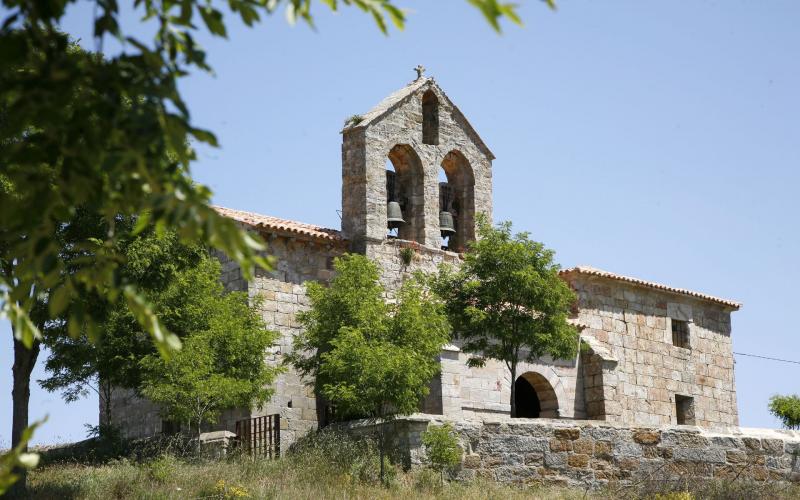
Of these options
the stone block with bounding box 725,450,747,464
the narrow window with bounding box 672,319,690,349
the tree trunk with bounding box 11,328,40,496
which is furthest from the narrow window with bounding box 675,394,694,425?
the tree trunk with bounding box 11,328,40,496

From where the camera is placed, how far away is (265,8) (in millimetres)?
4602

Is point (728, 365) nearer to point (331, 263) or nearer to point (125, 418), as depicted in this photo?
point (331, 263)

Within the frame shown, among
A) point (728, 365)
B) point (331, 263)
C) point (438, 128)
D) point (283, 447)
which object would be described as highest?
point (438, 128)

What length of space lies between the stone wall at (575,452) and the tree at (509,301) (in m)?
3.58

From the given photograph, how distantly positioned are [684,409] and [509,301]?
960 cm

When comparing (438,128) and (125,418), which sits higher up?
(438,128)

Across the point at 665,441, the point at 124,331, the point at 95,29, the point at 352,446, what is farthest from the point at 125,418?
the point at 95,29

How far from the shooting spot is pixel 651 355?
27359mm

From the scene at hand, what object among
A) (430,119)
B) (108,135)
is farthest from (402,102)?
(108,135)

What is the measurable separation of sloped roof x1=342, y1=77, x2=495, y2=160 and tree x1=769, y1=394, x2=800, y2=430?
1192cm

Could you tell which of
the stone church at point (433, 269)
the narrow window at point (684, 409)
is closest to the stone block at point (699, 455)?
the stone church at point (433, 269)

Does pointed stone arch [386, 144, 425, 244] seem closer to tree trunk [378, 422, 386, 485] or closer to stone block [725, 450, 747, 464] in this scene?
tree trunk [378, 422, 386, 485]

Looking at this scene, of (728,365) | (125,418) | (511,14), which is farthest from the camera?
(728,365)

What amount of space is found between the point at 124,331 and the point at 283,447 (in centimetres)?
365
